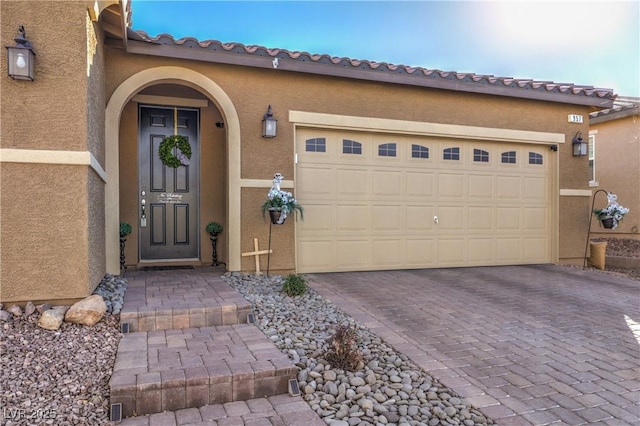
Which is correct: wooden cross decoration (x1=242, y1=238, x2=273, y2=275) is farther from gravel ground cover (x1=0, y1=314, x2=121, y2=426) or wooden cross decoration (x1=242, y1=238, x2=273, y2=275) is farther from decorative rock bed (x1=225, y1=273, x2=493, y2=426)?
gravel ground cover (x1=0, y1=314, x2=121, y2=426)

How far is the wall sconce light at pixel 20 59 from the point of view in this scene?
3.79 m

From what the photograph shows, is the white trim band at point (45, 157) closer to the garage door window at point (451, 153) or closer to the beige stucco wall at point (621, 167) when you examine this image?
the garage door window at point (451, 153)

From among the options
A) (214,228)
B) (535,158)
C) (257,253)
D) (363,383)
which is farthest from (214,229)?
(535,158)

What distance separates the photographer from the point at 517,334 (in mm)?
4219

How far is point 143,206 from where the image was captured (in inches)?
276

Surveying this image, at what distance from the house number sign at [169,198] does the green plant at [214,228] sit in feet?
2.22

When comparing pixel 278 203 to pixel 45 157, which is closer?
pixel 45 157

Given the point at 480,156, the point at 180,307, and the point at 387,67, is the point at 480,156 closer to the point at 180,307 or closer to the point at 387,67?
the point at 387,67

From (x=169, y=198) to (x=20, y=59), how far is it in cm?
359

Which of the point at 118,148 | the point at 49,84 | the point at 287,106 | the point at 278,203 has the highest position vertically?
the point at 287,106

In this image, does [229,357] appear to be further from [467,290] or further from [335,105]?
[335,105]

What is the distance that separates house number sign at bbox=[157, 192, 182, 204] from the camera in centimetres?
716

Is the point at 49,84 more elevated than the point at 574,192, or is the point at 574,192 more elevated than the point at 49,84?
the point at 49,84

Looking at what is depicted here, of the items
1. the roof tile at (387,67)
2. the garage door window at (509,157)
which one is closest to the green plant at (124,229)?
the roof tile at (387,67)
